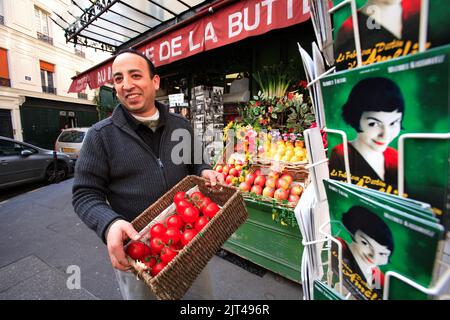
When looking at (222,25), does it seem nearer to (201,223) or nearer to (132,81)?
(132,81)

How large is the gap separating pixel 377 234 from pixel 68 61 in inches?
842

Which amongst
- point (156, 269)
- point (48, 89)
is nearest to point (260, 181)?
point (156, 269)

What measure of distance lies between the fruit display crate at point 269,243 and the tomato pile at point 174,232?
3.66 feet

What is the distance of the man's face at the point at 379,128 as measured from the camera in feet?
1.77

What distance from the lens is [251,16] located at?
2.64m

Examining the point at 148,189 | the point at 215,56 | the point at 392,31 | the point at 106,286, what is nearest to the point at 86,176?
the point at 148,189

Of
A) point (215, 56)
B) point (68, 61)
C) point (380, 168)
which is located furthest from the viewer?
point (68, 61)

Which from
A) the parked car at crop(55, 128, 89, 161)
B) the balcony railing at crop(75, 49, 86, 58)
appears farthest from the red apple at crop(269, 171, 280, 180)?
the balcony railing at crop(75, 49, 86, 58)

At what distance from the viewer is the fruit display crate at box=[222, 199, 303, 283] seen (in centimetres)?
234

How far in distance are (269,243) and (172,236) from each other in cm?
154

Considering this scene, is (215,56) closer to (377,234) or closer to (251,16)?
(251,16)

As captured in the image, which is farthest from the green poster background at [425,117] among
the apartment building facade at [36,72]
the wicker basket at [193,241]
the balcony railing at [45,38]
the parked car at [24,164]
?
the balcony railing at [45,38]

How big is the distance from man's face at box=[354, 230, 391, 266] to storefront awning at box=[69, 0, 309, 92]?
93.3 inches

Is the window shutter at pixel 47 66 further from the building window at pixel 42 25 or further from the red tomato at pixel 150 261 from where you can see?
the red tomato at pixel 150 261
